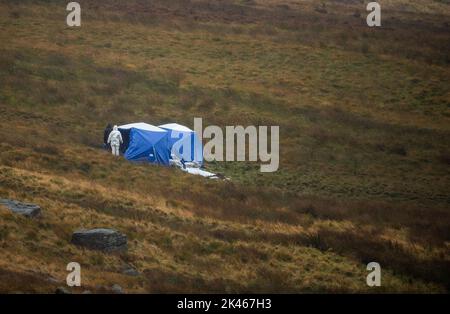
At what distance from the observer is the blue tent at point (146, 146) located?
37.1m

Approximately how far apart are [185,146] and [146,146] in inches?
83.1

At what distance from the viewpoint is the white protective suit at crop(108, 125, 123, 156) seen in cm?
3641

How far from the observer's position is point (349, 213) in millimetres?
30016

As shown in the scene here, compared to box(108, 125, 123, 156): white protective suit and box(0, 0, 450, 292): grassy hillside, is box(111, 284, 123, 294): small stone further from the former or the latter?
box(108, 125, 123, 156): white protective suit

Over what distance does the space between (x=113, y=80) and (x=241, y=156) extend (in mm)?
15402

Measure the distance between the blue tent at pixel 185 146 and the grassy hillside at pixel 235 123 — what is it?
4.57 feet

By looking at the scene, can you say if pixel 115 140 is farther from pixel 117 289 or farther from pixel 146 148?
pixel 117 289

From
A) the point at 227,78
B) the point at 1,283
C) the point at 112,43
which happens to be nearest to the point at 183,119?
the point at 227,78

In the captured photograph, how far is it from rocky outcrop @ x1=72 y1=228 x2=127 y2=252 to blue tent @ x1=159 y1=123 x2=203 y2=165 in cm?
1636

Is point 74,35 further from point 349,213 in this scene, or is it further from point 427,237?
point 427,237

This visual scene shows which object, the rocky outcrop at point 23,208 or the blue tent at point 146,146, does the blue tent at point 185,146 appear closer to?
the blue tent at point 146,146

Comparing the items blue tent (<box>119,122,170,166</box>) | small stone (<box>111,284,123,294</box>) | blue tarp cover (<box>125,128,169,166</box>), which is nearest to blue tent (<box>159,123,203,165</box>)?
blue tent (<box>119,122,170,166</box>)

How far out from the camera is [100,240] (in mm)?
20922

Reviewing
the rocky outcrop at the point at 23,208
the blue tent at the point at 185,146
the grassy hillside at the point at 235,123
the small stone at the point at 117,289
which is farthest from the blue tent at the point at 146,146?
the small stone at the point at 117,289
